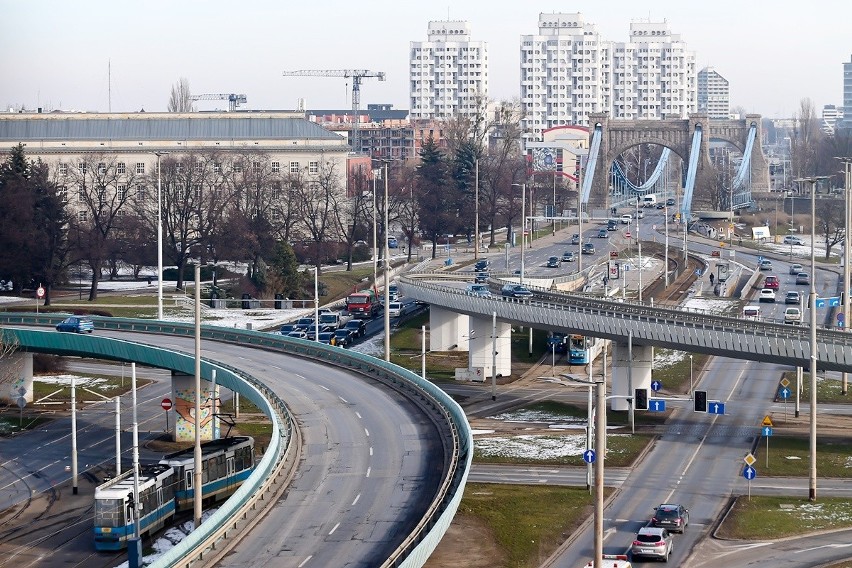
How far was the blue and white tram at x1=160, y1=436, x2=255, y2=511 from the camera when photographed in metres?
57.8

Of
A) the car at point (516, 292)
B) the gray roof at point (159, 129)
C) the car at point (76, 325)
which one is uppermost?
the gray roof at point (159, 129)

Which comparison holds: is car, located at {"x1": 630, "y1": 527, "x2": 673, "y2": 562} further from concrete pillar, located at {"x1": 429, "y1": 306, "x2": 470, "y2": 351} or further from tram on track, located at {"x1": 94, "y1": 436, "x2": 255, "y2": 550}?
concrete pillar, located at {"x1": 429, "y1": 306, "x2": 470, "y2": 351}

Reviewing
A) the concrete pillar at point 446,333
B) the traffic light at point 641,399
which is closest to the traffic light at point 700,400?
the traffic light at point 641,399

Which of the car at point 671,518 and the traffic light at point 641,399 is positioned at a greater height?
the traffic light at point 641,399

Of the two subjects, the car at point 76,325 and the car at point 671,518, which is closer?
the car at point 671,518

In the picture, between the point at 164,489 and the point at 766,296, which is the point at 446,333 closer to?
the point at 766,296

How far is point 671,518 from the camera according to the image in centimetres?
5134

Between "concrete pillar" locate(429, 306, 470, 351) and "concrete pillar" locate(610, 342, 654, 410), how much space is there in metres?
21.0

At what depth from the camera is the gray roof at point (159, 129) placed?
162 meters

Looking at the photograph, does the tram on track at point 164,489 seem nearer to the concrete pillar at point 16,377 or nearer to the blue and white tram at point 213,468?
the blue and white tram at point 213,468

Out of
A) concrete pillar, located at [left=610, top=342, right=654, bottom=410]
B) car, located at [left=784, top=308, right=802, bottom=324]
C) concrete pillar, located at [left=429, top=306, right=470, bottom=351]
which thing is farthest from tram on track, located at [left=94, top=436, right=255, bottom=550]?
car, located at [left=784, top=308, right=802, bottom=324]

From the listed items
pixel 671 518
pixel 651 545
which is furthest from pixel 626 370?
pixel 651 545

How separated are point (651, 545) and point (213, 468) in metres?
19.5

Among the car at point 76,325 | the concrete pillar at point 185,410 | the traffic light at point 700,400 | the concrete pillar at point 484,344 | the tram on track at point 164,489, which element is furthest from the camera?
the concrete pillar at point 484,344
